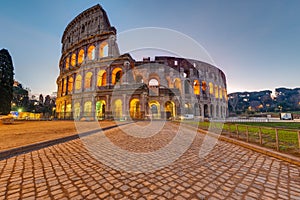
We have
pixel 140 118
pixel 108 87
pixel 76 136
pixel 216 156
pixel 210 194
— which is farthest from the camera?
pixel 108 87

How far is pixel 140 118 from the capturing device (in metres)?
20.2

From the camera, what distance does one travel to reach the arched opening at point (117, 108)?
20688 mm

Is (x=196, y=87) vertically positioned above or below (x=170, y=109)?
above

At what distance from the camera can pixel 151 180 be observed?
248 cm

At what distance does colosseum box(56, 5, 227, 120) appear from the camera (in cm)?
2110

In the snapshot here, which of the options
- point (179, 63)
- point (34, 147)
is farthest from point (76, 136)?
point (179, 63)

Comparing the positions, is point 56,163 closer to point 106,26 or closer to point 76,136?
point 76,136

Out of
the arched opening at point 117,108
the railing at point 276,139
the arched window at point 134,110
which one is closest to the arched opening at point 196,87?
the arched window at point 134,110

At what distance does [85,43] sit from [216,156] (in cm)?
2902

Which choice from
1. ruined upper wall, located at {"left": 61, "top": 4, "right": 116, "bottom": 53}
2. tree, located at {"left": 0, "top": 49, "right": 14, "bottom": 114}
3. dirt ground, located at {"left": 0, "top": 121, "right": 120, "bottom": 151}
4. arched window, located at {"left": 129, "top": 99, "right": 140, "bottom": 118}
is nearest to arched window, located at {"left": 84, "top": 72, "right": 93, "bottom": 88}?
ruined upper wall, located at {"left": 61, "top": 4, "right": 116, "bottom": 53}

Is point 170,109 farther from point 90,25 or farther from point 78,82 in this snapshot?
point 90,25

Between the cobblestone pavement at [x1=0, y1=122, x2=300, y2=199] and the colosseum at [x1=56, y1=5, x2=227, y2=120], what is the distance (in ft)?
55.8

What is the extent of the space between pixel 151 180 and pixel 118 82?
21.4 m

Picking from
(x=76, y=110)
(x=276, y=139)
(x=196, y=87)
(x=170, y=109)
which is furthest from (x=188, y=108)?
(x=276, y=139)
